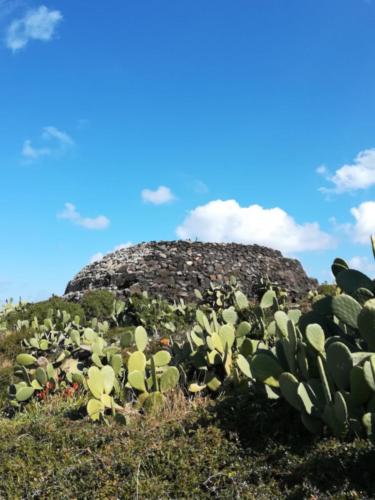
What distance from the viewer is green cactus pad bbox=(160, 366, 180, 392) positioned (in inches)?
217

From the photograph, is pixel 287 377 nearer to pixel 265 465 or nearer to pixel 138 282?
pixel 265 465

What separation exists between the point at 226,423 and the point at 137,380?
1.45 m

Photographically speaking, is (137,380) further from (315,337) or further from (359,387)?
(359,387)

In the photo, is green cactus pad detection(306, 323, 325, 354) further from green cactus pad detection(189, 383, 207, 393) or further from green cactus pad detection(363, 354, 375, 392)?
green cactus pad detection(189, 383, 207, 393)

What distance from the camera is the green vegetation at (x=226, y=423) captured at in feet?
11.6

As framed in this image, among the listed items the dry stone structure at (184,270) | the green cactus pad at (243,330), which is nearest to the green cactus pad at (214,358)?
the green cactus pad at (243,330)

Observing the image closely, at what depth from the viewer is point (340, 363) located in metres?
3.70

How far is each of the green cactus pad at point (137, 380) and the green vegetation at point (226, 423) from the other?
0.4 inches

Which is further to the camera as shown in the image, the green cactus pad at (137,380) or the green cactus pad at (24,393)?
the green cactus pad at (24,393)

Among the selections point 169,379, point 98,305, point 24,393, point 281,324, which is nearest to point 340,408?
point 281,324

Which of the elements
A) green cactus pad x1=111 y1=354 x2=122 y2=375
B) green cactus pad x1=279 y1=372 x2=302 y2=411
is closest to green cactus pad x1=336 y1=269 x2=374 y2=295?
green cactus pad x1=279 y1=372 x2=302 y2=411

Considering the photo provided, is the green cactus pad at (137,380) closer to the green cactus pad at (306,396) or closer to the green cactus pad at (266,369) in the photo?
the green cactus pad at (266,369)

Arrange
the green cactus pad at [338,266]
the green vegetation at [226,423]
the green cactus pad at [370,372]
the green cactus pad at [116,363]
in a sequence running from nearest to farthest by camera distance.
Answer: the green cactus pad at [370,372] < the green vegetation at [226,423] < the green cactus pad at [338,266] < the green cactus pad at [116,363]

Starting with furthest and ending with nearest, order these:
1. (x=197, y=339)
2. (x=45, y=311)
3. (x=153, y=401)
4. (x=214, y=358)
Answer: (x=45, y=311) → (x=197, y=339) → (x=214, y=358) → (x=153, y=401)
